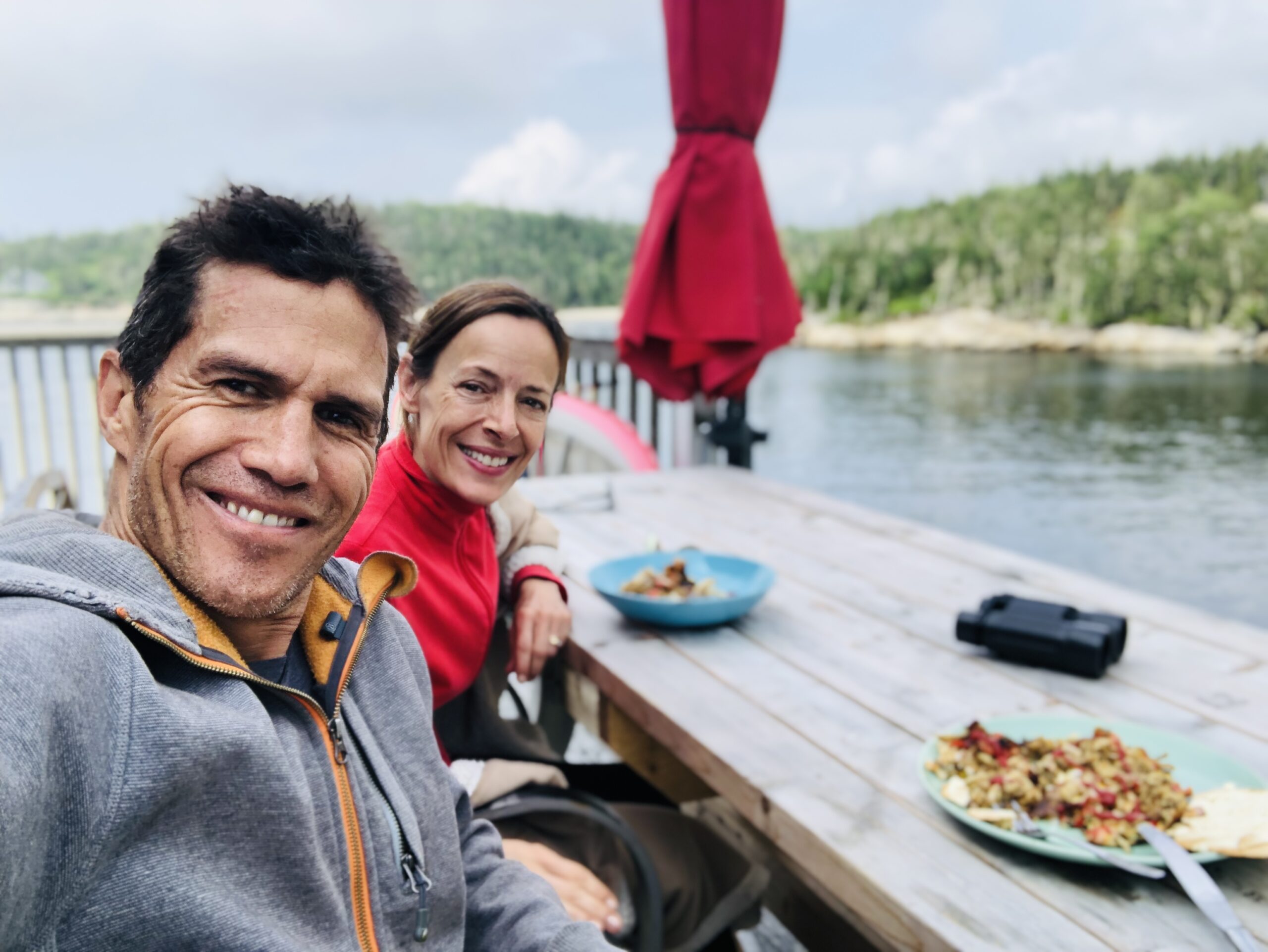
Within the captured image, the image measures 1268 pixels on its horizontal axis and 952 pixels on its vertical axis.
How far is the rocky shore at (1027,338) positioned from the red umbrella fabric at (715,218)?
18.0 m

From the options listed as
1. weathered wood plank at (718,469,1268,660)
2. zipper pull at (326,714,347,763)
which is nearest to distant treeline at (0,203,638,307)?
zipper pull at (326,714,347,763)

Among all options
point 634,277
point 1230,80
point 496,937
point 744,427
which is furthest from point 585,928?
point 1230,80

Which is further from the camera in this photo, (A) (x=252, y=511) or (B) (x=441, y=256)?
(B) (x=441, y=256)

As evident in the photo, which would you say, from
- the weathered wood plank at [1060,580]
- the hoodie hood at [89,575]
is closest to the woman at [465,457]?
the hoodie hood at [89,575]

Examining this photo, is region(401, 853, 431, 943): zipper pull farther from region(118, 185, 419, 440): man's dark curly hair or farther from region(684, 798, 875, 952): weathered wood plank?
region(684, 798, 875, 952): weathered wood plank

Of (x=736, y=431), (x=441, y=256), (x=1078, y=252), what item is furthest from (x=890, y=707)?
(x=1078, y=252)

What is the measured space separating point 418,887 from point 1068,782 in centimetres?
84

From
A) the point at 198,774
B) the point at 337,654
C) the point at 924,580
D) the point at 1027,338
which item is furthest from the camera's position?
the point at 1027,338

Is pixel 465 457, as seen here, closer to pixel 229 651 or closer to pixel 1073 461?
pixel 229 651

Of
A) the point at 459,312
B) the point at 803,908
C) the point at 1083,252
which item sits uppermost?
the point at 1083,252

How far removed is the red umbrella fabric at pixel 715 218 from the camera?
2902mm

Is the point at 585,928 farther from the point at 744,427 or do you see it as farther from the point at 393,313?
the point at 744,427

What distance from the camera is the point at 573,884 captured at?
4.05ft

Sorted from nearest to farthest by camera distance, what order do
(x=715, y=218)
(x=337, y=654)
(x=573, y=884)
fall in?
(x=337, y=654), (x=573, y=884), (x=715, y=218)
